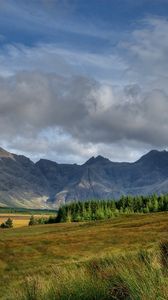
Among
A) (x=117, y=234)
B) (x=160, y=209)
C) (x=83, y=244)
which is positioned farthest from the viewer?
(x=160, y=209)

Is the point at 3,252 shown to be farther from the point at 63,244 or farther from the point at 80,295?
the point at 80,295

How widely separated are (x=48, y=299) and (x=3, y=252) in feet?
235

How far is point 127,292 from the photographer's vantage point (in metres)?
6.66

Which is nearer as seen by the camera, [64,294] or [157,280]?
[157,280]

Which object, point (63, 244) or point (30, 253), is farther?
point (63, 244)

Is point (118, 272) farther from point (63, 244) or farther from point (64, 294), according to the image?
point (63, 244)

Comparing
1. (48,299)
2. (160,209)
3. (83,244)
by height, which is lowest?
(48,299)

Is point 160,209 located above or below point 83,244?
above

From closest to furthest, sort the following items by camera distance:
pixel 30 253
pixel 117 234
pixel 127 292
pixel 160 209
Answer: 1. pixel 127 292
2. pixel 30 253
3. pixel 117 234
4. pixel 160 209

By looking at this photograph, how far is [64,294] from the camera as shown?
7.68 metres

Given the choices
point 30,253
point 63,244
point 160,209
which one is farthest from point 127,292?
point 160,209

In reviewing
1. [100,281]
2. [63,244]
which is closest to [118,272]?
[100,281]

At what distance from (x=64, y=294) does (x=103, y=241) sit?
7762 centimetres

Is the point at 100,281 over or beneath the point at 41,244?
beneath
